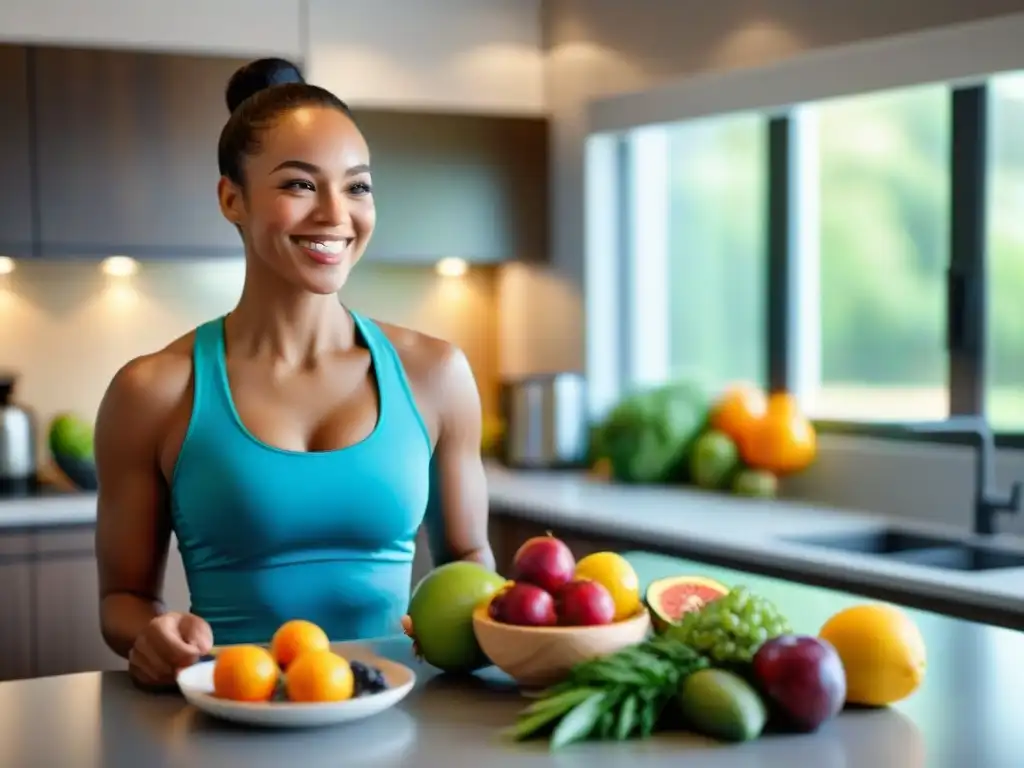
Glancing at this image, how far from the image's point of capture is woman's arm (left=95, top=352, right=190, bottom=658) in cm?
187

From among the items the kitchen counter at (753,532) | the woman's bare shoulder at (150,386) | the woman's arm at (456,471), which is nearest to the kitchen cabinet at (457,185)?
the kitchen counter at (753,532)

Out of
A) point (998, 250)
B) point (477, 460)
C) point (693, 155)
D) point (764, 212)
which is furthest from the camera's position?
point (693, 155)

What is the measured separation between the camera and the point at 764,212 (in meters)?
4.07

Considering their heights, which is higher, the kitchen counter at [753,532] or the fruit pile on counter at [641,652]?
the fruit pile on counter at [641,652]

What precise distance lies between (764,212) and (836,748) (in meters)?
2.80

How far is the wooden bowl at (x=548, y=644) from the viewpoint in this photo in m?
1.50

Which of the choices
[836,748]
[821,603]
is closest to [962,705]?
[836,748]

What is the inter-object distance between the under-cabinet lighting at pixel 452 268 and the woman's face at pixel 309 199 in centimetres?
277

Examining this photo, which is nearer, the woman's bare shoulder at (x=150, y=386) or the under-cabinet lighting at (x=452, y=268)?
the woman's bare shoulder at (x=150, y=386)

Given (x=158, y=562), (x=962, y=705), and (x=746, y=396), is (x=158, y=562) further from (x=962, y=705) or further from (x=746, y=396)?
(x=746, y=396)

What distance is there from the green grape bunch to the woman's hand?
50cm

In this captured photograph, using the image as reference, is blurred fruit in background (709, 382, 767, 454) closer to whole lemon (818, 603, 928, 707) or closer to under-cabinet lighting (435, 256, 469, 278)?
under-cabinet lighting (435, 256, 469, 278)

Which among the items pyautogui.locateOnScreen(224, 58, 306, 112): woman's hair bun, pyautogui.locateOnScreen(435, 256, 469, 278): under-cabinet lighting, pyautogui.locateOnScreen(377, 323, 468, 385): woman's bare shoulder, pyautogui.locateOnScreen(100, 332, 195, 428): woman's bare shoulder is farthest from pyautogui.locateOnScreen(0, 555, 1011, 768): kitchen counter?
pyautogui.locateOnScreen(435, 256, 469, 278): under-cabinet lighting

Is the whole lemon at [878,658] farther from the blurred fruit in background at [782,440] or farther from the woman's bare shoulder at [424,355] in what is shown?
the blurred fruit in background at [782,440]
